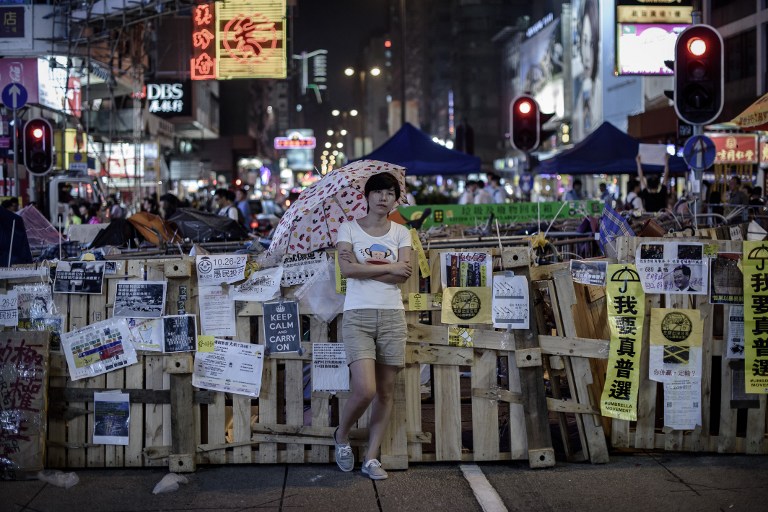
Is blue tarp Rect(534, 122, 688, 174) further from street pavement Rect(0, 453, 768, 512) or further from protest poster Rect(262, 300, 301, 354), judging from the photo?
protest poster Rect(262, 300, 301, 354)

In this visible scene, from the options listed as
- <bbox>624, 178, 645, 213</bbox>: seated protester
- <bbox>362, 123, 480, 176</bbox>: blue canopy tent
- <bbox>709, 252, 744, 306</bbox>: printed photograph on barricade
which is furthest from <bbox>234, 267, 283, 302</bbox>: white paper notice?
<bbox>362, 123, 480, 176</bbox>: blue canopy tent

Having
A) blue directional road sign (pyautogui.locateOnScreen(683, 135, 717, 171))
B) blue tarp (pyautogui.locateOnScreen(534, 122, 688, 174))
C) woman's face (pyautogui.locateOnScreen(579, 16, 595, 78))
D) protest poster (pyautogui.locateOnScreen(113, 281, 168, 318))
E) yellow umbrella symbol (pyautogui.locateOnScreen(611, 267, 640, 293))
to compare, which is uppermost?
woman's face (pyautogui.locateOnScreen(579, 16, 595, 78))

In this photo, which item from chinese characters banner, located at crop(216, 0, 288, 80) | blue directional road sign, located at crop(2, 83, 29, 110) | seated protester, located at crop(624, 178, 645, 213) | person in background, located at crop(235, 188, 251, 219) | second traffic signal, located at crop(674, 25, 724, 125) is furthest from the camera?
chinese characters banner, located at crop(216, 0, 288, 80)

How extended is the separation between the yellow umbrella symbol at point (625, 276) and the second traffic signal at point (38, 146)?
17078mm

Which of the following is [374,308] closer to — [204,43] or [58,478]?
[58,478]

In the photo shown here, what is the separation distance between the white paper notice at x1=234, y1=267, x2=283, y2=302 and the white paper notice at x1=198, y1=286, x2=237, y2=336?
0.06 meters

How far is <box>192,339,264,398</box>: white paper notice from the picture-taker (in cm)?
677

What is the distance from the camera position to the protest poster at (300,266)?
680 cm

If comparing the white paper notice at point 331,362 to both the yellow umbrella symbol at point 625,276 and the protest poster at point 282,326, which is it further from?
the yellow umbrella symbol at point 625,276

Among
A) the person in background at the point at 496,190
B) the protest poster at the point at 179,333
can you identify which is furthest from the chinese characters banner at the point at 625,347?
the person in background at the point at 496,190

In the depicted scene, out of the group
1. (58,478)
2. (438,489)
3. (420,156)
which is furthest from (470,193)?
(58,478)

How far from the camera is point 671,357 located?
6.80 meters

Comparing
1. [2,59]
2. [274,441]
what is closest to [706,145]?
[274,441]

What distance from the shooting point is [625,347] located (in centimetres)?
676
